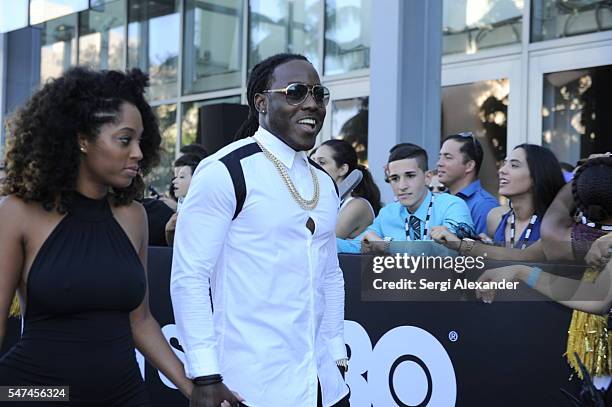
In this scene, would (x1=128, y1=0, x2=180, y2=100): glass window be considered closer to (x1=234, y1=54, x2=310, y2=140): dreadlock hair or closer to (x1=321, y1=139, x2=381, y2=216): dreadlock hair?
(x1=321, y1=139, x2=381, y2=216): dreadlock hair

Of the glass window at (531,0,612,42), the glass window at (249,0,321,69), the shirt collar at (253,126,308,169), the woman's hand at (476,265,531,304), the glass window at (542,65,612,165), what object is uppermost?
the glass window at (249,0,321,69)

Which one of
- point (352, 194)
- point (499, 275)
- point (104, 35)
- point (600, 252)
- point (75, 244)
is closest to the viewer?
point (75, 244)

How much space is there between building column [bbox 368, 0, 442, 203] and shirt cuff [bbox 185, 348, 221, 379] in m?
5.37

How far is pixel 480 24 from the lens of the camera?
972 centimetres

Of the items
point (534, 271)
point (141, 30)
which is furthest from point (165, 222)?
point (141, 30)

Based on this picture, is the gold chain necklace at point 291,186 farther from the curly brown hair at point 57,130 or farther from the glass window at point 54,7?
the glass window at point 54,7

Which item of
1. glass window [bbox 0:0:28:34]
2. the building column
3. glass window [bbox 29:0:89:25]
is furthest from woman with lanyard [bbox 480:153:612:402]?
glass window [bbox 0:0:28:34]

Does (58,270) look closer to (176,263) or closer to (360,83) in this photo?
(176,263)

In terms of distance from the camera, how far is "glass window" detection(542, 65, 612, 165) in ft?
28.7


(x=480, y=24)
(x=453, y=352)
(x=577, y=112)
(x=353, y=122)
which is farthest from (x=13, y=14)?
(x=453, y=352)

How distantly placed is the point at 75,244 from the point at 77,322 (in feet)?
0.85

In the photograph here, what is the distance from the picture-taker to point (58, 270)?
256 cm

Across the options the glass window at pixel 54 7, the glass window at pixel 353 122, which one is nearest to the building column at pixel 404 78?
the glass window at pixel 353 122

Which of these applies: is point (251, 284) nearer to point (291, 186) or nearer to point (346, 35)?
point (291, 186)
